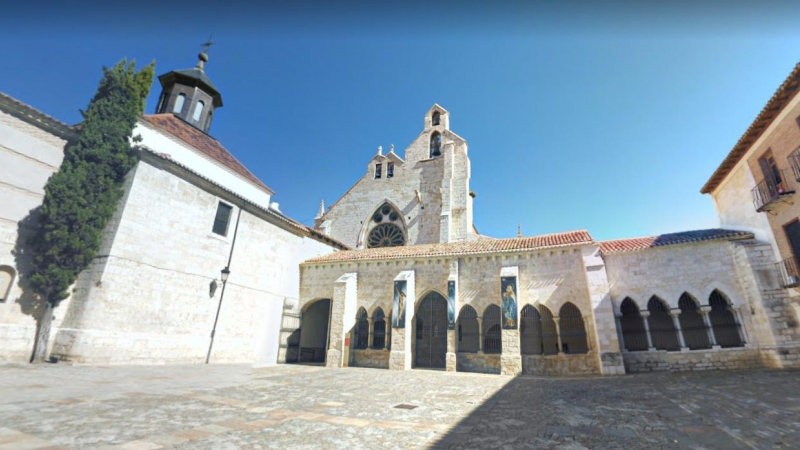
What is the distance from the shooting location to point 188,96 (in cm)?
2005

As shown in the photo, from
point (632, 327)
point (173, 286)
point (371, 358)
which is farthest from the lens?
point (371, 358)

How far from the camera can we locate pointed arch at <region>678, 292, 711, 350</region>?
40.9 feet

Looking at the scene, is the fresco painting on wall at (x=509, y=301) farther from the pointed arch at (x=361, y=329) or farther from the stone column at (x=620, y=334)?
the pointed arch at (x=361, y=329)

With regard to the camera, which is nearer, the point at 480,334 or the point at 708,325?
the point at 708,325

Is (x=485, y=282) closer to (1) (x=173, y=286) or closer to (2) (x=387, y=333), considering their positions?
(2) (x=387, y=333)

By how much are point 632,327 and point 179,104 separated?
25783mm

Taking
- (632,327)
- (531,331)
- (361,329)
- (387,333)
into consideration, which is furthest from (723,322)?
(361,329)

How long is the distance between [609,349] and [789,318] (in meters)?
5.70

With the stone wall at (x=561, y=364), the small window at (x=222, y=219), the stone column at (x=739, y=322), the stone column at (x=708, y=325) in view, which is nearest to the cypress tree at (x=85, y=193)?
the small window at (x=222, y=219)

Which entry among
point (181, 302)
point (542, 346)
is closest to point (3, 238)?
point (181, 302)

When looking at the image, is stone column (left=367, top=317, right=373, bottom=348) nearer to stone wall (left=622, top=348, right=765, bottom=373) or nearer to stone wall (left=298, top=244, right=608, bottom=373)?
stone wall (left=298, top=244, right=608, bottom=373)

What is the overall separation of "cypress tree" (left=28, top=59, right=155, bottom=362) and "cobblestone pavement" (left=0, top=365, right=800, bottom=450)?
2.77 meters

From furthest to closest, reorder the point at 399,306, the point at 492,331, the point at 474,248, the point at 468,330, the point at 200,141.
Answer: the point at 200,141, the point at 474,248, the point at 468,330, the point at 492,331, the point at 399,306

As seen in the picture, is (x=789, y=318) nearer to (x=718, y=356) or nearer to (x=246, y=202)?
(x=718, y=356)
